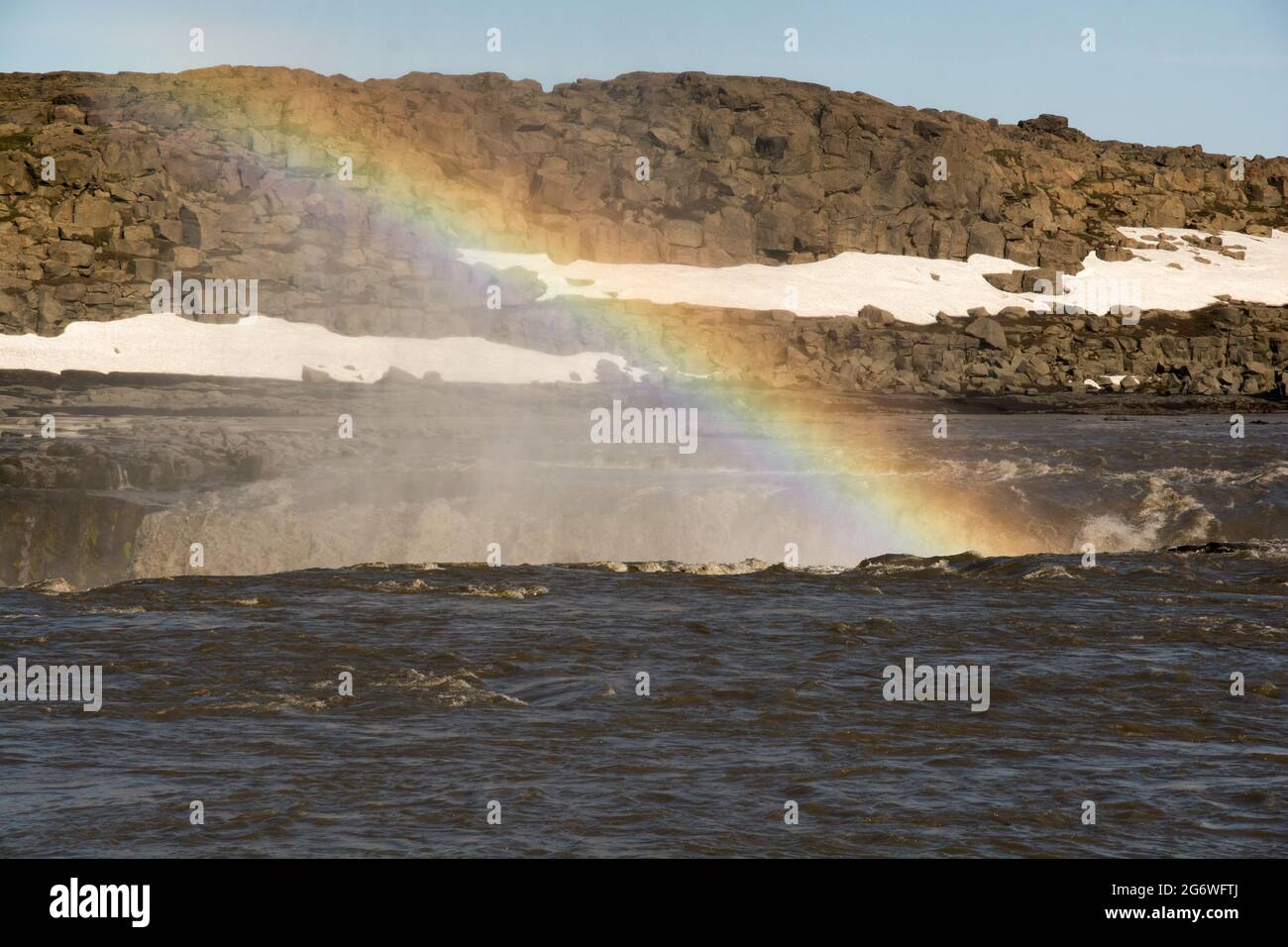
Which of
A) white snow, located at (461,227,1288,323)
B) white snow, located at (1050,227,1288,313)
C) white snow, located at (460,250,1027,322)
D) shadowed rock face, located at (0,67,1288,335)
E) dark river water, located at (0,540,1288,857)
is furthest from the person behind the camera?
white snow, located at (1050,227,1288,313)

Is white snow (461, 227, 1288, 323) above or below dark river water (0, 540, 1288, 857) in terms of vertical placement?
→ above

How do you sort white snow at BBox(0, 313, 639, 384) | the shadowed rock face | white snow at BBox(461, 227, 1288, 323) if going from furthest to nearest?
white snow at BBox(461, 227, 1288, 323)
the shadowed rock face
white snow at BBox(0, 313, 639, 384)

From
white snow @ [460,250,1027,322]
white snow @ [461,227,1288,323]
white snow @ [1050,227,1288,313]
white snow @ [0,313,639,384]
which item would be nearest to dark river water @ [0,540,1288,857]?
white snow @ [0,313,639,384]

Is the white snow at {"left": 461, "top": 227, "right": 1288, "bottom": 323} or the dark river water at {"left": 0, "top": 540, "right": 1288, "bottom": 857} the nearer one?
the dark river water at {"left": 0, "top": 540, "right": 1288, "bottom": 857}

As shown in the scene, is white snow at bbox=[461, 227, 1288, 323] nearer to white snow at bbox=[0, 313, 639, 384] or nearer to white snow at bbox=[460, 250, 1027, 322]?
white snow at bbox=[460, 250, 1027, 322]

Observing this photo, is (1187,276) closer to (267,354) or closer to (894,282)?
(894,282)
